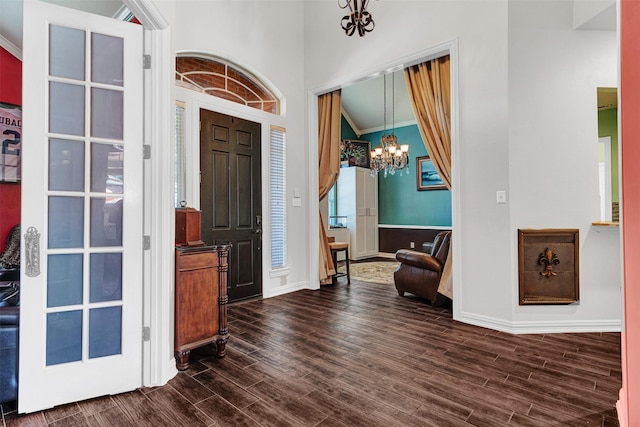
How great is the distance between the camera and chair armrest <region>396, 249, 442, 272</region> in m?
4.02

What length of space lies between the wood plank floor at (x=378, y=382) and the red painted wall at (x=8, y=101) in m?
2.40

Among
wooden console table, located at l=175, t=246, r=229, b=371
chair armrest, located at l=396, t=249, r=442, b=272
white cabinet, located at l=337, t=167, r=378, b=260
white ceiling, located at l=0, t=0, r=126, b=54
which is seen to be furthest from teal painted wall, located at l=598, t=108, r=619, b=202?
white ceiling, located at l=0, t=0, r=126, b=54

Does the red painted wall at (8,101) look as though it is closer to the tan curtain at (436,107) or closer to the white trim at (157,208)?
the white trim at (157,208)

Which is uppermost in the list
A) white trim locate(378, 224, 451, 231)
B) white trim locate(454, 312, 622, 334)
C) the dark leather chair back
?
white trim locate(378, 224, 451, 231)

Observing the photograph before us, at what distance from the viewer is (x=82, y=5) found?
3170mm

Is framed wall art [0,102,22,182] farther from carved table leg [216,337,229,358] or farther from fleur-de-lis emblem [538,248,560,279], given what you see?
fleur-de-lis emblem [538,248,560,279]

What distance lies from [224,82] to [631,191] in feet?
13.6

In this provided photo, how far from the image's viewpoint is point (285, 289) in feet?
15.5

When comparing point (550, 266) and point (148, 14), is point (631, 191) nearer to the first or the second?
point (550, 266)

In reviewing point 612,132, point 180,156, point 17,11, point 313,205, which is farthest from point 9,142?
point 612,132

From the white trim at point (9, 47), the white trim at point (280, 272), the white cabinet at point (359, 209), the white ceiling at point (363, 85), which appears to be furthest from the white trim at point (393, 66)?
the white cabinet at point (359, 209)

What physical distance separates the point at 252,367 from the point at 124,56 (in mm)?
2354

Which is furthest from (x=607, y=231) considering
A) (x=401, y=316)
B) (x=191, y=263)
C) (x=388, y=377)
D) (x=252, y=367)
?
(x=191, y=263)

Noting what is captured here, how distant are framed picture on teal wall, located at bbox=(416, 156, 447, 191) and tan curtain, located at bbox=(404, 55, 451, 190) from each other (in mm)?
3807
